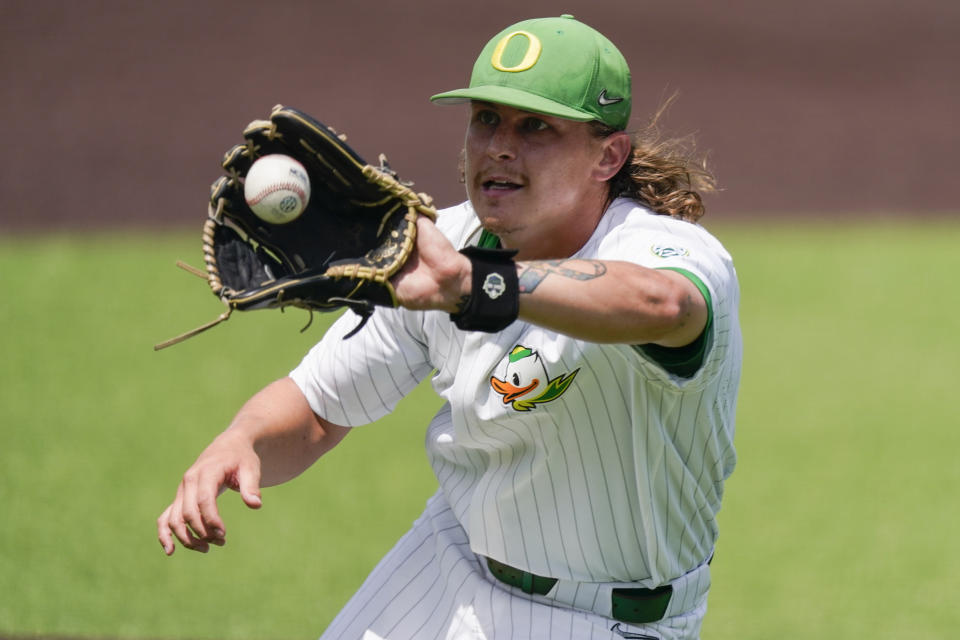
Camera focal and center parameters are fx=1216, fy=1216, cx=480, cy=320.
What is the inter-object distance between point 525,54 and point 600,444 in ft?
2.91

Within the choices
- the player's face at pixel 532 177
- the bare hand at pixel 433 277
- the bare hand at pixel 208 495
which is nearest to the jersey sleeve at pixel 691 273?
the player's face at pixel 532 177

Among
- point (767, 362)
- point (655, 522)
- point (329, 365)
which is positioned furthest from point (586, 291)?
point (767, 362)

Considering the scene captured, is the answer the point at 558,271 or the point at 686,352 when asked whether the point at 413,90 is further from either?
the point at 558,271

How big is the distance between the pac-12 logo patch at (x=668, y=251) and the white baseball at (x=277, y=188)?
70cm

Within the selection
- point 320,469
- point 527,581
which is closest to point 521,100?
point 527,581

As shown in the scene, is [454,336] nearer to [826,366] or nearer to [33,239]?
[826,366]

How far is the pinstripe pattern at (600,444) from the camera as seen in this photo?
8.44 feet

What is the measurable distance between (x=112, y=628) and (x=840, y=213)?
31.4 ft

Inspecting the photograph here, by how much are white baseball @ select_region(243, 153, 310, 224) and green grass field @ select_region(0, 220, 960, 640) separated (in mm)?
2474

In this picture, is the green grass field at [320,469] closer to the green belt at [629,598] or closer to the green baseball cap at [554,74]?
the green belt at [629,598]

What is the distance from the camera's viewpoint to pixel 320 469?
6211mm

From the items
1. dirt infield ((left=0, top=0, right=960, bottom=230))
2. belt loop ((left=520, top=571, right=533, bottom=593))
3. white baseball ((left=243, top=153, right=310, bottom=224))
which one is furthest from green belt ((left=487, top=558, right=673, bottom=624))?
dirt infield ((left=0, top=0, right=960, bottom=230))

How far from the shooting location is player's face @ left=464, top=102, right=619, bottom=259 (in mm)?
2736

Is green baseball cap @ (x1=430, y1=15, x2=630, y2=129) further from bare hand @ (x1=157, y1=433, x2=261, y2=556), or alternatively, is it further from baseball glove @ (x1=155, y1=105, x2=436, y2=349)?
bare hand @ (x1=157, y1=433, x2=261, y2=556)
